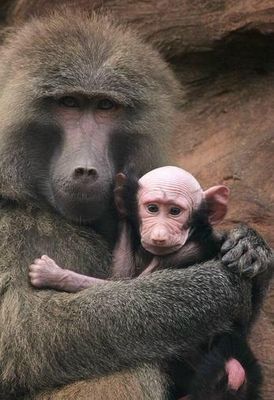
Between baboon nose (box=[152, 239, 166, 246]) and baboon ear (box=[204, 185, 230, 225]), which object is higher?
baboon ear (box=[204, 185, 230, 225])

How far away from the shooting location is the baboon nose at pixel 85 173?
5.23 m

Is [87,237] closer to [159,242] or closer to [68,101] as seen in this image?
[159,242]

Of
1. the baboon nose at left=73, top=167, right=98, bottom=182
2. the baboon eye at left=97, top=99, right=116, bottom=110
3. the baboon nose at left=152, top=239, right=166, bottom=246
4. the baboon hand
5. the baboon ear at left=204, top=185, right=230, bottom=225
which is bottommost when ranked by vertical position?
the baboon hand

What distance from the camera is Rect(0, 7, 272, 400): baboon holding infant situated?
16.9ft

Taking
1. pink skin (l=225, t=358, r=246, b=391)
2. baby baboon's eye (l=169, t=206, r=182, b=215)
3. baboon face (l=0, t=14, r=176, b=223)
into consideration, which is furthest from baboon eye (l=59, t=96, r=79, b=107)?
pink skin (l=225, t=358, r=246, b=391)

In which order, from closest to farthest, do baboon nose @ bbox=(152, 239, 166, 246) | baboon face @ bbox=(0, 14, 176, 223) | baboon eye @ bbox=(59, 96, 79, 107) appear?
1. baboon nose @ bbox=(152, 239, 166, 246)
2. baboon face @ bbox=(0, 14, 176, 223)
3. baboon eye @ bbox=(59, 96, 79, 107)

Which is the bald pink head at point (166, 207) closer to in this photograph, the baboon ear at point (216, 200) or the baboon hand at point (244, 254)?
the baboon ear at point (216, 200)

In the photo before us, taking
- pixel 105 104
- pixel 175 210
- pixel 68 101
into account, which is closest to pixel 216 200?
pixel 175 210

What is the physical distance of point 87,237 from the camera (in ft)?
18.0

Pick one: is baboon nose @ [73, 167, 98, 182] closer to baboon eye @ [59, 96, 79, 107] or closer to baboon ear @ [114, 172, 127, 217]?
baboon ear @ [114, 172, 127, 217]

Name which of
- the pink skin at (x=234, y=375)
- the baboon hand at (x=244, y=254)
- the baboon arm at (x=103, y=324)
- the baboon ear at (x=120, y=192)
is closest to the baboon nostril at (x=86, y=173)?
the baboon ear at (x=120, y=192)

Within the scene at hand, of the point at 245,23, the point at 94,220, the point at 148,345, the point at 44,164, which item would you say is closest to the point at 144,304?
the point at 148,345

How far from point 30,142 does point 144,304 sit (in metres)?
1.12

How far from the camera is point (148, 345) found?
5156 mm
